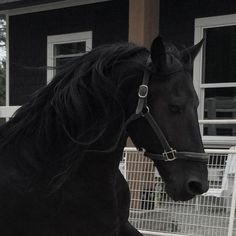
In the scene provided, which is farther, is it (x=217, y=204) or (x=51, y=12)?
(x=51, y=12)

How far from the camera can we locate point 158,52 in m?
2.58

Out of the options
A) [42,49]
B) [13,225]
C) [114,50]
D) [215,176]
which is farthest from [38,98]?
[42,49]

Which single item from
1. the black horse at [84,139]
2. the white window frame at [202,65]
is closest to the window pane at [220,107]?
the white window frame at [202,65]

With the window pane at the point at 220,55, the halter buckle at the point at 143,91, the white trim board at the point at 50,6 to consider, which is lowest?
the halter buckle at the point at 143,91

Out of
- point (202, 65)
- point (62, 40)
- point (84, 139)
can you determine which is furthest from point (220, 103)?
point (84, 139)

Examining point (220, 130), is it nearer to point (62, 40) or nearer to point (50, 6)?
point (62, 40)

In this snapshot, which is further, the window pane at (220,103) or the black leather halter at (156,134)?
the window pane at (220,103)

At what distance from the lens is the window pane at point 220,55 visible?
8305 mm

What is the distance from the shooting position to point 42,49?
10844 mm

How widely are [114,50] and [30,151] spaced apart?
0.73 meters

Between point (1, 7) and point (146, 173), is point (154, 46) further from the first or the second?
point (1, 7)

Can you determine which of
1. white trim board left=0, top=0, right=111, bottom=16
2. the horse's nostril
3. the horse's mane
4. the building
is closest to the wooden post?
the building

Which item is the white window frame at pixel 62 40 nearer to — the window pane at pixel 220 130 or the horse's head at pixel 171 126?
the window pane at pixel 220 130

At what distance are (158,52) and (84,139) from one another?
0.62 metres
